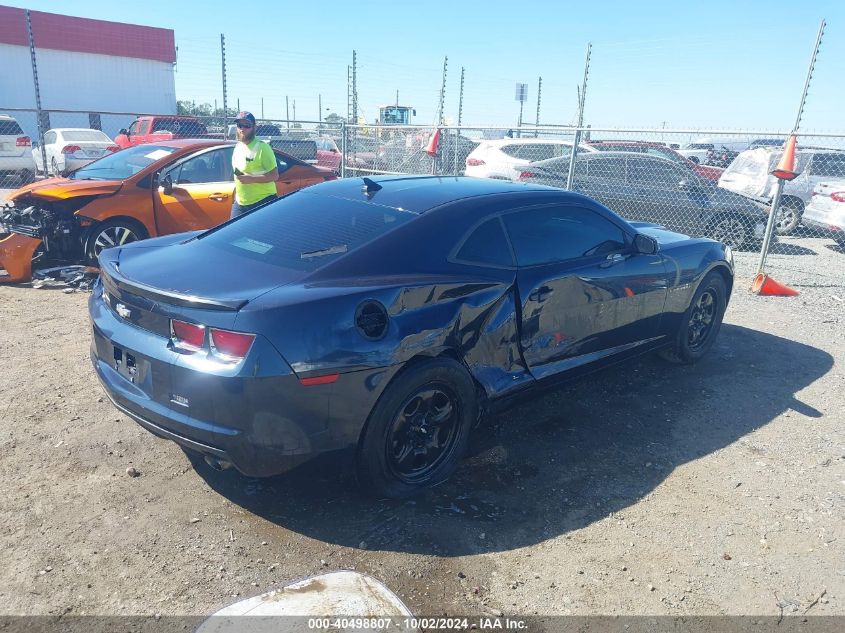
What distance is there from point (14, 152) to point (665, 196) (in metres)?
14.5

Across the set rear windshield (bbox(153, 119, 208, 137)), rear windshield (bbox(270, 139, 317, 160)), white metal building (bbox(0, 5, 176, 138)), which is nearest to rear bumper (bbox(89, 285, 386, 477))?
rear windshield (bbox(270, 139, 317, 160))

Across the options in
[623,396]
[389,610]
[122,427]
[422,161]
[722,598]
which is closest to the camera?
[389,610]

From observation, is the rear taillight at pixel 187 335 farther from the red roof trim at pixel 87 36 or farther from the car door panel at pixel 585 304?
the red roof trim at pixel 87 36

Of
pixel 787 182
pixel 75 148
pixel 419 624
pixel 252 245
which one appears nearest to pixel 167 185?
pixel 252 245

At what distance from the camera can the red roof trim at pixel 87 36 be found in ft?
106

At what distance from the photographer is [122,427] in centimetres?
393

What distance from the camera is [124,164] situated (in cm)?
782

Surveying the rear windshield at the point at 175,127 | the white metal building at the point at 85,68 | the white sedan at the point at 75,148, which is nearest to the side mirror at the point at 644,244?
the white sedan at the point at 75,148

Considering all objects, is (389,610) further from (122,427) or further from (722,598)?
(122,427)

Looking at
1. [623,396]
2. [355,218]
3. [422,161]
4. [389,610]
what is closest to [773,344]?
[623,396]

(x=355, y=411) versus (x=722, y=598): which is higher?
(x=355, y=411)

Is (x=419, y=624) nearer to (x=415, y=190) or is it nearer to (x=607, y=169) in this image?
(x=415, y=190)

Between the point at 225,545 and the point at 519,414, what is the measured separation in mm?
2186

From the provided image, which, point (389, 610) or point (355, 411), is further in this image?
point (355, 411)
